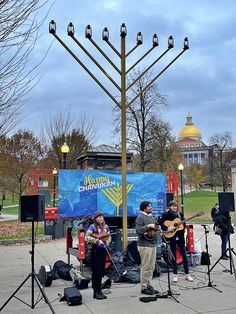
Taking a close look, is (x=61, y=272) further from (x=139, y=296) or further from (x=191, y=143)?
(x=191, y=143)

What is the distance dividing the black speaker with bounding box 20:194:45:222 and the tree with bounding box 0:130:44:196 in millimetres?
25848

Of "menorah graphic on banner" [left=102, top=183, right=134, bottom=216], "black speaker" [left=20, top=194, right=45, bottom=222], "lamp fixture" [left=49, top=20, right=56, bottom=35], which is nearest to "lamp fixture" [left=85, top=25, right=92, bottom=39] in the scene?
"lamp fixture" [left=49, top=20, right=56, bottom=35]

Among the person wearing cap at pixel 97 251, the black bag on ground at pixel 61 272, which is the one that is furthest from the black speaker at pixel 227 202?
the black bag on ground at pixel 61 272

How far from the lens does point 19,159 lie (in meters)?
36.5

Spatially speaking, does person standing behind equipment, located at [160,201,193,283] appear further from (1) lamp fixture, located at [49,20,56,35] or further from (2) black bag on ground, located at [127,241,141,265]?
(1) lamp fixture, located at [49,20,56,35]

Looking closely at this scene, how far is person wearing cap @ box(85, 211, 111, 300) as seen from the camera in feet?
24.7

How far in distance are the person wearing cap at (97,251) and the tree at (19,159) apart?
84.0ft

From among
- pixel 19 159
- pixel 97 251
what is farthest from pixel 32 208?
pixel 19 159

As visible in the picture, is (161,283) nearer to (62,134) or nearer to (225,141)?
(62,134)

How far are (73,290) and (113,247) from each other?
3715 mm

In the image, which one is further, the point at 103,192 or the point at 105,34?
the point at 103,192

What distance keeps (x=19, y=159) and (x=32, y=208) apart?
3029 cm

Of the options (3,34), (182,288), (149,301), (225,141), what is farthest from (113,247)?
(225,141)

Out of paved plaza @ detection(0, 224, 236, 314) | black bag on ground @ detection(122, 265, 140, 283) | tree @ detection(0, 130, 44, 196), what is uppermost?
tree @ detection(0, 130, 44, 196)
